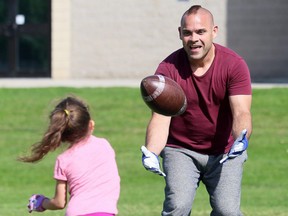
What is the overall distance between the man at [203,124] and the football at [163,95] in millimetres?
221

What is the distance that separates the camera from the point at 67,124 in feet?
20.6

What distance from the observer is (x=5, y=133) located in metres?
16.7

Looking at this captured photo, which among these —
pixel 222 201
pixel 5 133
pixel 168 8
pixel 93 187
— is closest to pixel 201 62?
pixel 222 201

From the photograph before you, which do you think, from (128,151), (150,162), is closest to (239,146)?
(150,162)

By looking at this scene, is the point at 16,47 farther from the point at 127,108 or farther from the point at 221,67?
the point at 221,67

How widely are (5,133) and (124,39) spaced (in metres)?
6.80

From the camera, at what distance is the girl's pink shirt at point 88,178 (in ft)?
20.3

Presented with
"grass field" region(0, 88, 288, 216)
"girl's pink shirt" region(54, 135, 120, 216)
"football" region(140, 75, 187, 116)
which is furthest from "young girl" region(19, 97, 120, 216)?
"grass field" region(0, 88, 288, 216)

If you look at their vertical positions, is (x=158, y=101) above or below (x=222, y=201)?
above

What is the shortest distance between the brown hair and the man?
108 cm

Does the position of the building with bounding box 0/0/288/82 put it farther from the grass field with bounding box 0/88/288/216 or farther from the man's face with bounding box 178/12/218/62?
the man's face with bounding box 178/12/218/62

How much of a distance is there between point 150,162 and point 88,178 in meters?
0.96

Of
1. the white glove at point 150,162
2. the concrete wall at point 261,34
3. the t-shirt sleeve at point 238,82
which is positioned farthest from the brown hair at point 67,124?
the concrete wall at point 261,34

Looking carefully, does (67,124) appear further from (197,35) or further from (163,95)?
(197,35)
